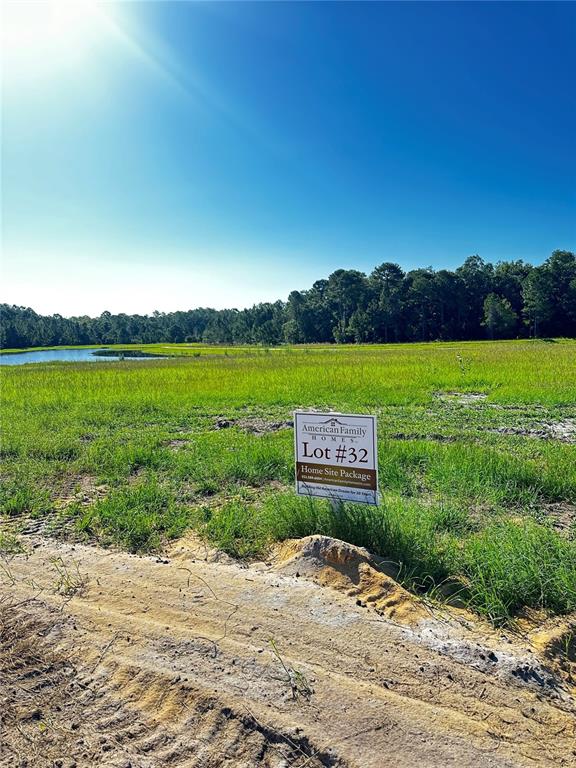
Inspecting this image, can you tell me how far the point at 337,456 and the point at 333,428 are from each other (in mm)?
239

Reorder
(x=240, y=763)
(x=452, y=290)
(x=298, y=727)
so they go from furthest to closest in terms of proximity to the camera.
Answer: (x=452, y=290), (x=298, y=727), (x=240, y=763)

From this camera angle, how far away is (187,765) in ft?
5.95

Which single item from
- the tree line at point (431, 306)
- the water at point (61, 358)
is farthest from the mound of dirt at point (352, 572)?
the tree line at point (431, 306)

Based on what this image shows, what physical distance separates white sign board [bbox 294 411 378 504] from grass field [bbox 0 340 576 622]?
0.29m

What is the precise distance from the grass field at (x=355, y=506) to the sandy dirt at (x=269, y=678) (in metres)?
0.49

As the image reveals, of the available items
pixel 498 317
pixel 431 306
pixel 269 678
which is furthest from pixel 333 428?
pixel 431 306

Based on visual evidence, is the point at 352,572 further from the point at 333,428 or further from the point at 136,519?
the point at 136,519

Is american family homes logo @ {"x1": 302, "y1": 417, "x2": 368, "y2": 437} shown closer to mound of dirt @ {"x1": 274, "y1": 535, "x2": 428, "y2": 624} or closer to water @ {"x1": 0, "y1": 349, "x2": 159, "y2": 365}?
mound of dirt @ {"x1": 274, "y1": 535, "x2": 428, "y2": 624}

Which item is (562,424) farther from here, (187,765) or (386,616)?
(187,765)

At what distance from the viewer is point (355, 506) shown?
3.82m

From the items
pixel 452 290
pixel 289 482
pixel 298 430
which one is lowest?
pixel 289 482

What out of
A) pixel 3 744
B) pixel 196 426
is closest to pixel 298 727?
pixel 3 744

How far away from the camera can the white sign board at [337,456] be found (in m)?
3.47

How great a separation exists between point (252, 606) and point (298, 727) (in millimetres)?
928
